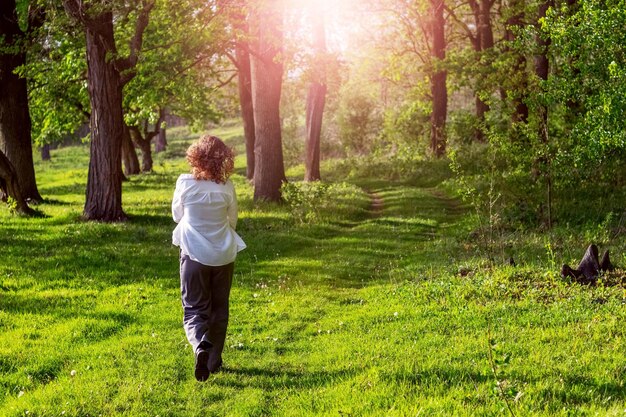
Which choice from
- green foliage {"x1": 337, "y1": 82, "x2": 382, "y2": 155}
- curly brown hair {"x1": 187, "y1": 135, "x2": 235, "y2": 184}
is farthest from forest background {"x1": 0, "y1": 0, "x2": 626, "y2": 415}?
green foliage {"x1": 337, "y1": 82, "x2": 382, "y2": 155}

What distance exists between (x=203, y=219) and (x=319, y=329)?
266cm

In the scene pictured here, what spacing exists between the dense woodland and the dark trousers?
664cm

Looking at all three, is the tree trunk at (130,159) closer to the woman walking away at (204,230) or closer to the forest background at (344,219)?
the forest background at (344,219)

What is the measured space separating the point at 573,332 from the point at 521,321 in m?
0.70

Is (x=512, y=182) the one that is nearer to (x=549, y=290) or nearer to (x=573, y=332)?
(x=549, y=290)

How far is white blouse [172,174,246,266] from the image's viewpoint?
22.3 feet

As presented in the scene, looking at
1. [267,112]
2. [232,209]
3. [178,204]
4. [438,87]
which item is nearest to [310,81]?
[267,112]

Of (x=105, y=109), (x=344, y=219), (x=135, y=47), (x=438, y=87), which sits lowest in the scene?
(x=344, y=219)

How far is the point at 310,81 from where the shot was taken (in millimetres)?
24172

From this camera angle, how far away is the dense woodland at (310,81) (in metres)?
12.4

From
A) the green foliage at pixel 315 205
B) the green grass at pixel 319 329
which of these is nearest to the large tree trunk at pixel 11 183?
the green grass at pixel 319 329

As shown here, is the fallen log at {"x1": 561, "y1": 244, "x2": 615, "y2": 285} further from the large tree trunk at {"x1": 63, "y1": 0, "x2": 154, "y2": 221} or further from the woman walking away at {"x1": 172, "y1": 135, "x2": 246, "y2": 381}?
the large tree trunk at {"x1": 63, "y1": 0, "x2": 154, "y2": 221}

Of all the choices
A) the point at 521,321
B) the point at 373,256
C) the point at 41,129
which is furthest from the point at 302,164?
the point at 521,321

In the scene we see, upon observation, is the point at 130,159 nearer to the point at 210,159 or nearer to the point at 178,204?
the point at 178,204
